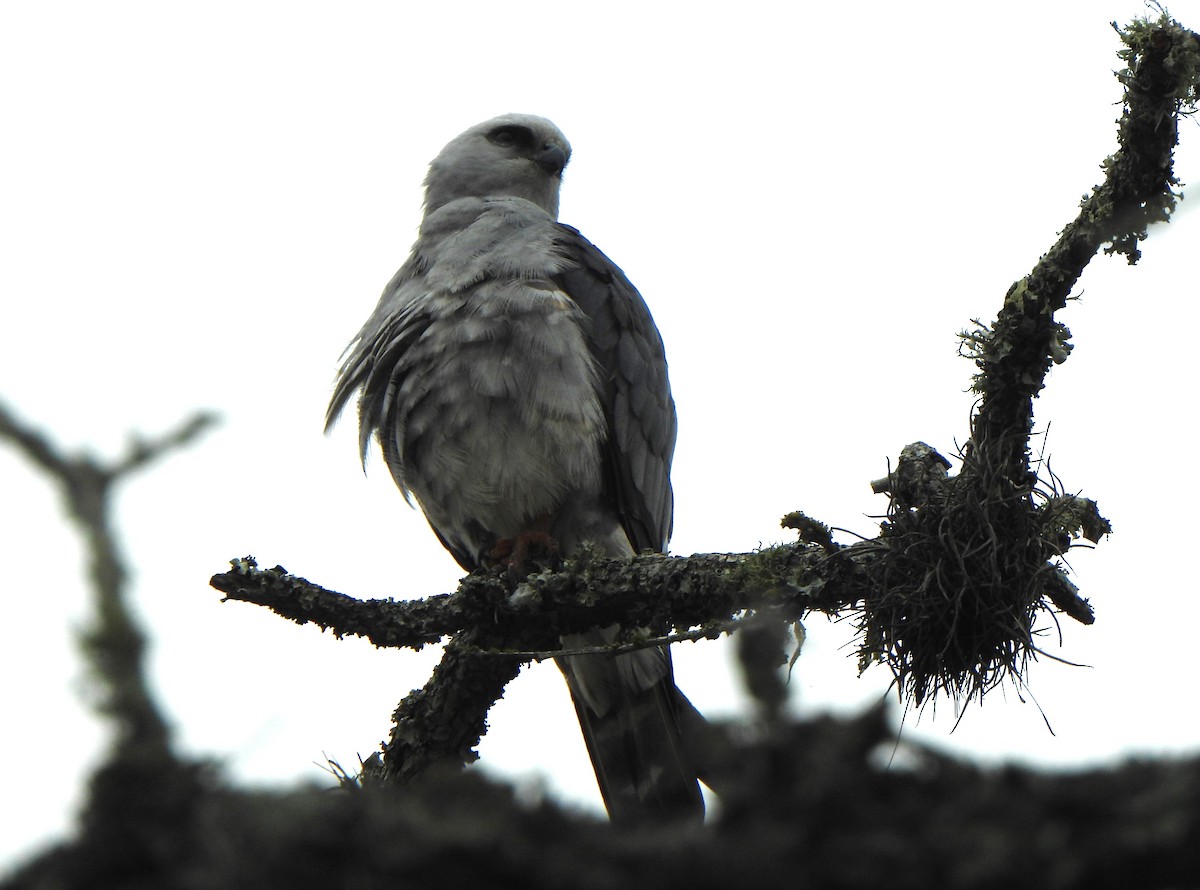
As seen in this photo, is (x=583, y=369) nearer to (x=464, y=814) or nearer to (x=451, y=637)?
(x=451, y=637)

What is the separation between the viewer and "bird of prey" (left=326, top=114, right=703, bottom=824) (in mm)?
5355

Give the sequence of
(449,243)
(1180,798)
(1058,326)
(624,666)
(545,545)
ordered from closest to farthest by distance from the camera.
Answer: (1180,798) < (1058,326) < (545,545) < (624,666) < (449,243)

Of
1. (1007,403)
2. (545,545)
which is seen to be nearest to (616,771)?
(545,545)

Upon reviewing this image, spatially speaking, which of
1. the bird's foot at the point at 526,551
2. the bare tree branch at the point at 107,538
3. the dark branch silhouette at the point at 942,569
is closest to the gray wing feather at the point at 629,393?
the bird's foot at the point at 526,551

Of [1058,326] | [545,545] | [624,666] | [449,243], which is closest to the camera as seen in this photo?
[1058,326]

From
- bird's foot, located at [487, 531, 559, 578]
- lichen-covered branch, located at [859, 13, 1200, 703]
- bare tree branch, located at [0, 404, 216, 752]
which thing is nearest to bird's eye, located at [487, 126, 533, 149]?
bird's foot, located at [487, 531, 559, 578]

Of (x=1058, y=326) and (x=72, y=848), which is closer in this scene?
(x=72, y=848)

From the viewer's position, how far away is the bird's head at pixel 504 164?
299 inches

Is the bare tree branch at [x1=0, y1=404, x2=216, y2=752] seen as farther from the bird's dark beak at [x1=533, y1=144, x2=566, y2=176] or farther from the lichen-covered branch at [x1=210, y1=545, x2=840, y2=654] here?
the bird's dark beak at [x1=533, y1=144, x2=566, y2=176]

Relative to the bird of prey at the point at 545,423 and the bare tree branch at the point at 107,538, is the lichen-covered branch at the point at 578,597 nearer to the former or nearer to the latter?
the bird of prey at the point at 545,423

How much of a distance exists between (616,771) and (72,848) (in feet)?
13.4

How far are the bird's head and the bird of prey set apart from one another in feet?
4.78

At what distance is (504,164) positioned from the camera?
25.3 feet

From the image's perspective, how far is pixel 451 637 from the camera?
14.9 feet
